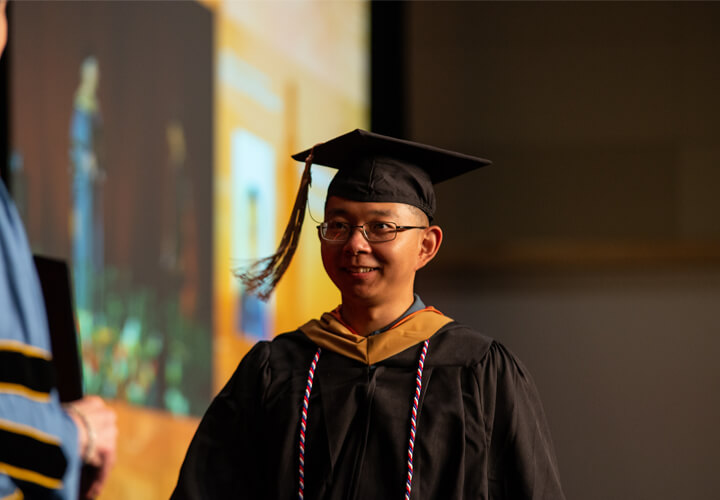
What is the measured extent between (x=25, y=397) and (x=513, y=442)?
1.06m

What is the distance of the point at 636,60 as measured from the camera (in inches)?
193

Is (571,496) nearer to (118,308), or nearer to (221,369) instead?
(221,369)

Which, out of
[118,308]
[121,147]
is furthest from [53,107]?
[118,308]

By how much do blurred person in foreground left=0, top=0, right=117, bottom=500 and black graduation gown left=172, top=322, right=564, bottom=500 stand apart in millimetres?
553

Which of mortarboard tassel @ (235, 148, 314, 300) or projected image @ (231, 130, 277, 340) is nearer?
mortarboard tassel @ (235, 148, 314, 300)

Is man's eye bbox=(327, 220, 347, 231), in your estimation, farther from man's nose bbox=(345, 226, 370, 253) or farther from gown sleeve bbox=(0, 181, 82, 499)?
gown sleeve bbox=(0, 181, 82, 499)

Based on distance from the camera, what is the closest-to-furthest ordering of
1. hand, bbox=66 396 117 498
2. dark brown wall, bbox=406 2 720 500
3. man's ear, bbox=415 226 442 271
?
hand, bbox=66 396 117 498
man's ear, bbox=415 226 442 271
dark brown wall, bbox=406 2 720 500

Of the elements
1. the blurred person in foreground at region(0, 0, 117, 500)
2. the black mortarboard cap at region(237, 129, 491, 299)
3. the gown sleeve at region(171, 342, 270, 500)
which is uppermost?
the black mortarboard cap at region(237, 129, 491, 299)

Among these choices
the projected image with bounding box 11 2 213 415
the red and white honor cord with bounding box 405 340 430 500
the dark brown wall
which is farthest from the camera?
the dark brown wall

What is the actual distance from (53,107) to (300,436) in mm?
2694

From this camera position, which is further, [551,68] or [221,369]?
[551,68]

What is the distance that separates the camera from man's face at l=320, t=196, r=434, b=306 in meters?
2.05

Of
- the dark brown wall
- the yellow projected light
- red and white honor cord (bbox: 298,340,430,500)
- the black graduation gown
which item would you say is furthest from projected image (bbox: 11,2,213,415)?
red and white honor cord (bbox: 298,340,430,500)

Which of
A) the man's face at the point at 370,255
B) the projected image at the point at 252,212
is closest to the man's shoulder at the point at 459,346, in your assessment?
the man's face at the point at 370,255
